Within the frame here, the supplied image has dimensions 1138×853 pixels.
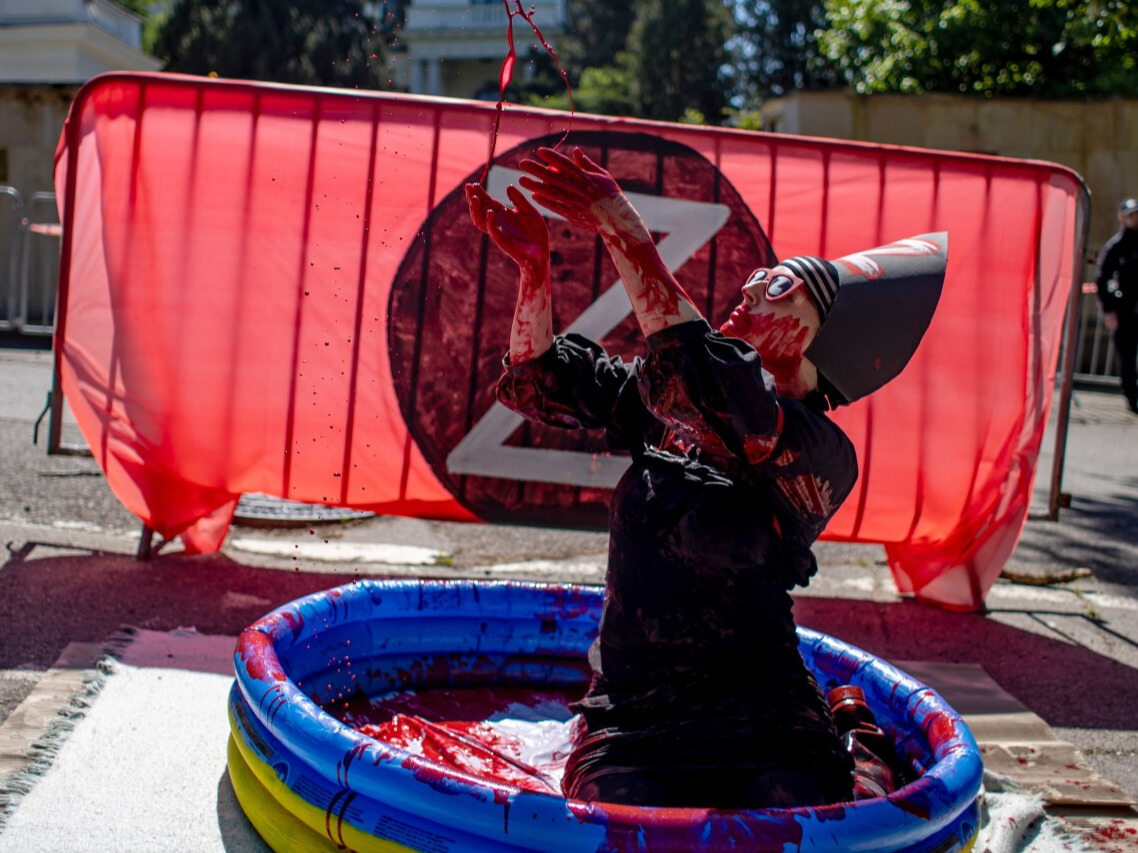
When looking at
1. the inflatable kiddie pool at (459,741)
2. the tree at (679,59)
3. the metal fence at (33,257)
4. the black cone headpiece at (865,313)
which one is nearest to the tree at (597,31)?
the tree at (679,59)

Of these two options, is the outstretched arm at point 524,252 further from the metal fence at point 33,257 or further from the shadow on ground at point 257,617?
the metal fence at point 33,257

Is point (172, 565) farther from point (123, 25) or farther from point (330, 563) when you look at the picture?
point (123, 25)

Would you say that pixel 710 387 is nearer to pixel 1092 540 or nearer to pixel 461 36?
pixel 1092 540

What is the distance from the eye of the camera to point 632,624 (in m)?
2.27

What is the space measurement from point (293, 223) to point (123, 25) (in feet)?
82.1

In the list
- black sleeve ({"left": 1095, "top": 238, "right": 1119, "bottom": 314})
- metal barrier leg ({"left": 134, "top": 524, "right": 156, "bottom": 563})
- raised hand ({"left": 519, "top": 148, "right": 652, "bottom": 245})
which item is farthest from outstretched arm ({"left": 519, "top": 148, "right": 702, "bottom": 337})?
black sleeve ({"left": 1095, "top": 238, "right": 1119, "bottom": 314})

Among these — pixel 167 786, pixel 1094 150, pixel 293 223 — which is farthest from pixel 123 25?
pixel 167 786

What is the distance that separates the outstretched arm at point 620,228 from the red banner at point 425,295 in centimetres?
249

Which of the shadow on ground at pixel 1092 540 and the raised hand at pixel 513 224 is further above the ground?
the raised hand at pixel 513 224

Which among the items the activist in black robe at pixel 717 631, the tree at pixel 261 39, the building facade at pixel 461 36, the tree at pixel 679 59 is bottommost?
the activist in black robe at pixel 717 631

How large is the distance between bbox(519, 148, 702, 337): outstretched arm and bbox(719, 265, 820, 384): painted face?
0.33 metres

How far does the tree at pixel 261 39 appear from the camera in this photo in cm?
3172

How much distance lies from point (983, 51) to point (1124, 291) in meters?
12.7

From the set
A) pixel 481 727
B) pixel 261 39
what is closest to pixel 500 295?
pixel 481 727
